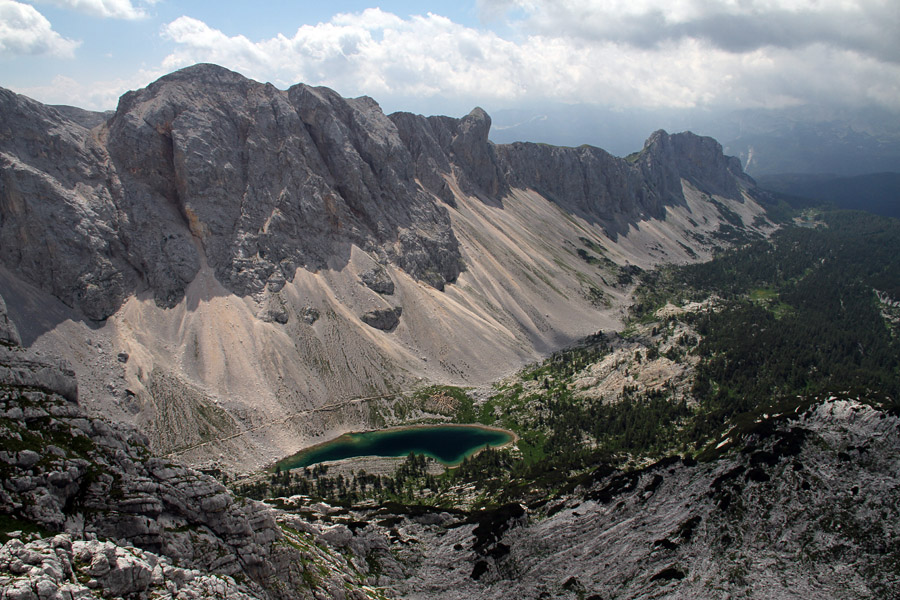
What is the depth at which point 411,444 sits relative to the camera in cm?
10012

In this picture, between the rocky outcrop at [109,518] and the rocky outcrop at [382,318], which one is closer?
the rocky outcrop at [109,518]

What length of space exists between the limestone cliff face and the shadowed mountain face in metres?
0.39

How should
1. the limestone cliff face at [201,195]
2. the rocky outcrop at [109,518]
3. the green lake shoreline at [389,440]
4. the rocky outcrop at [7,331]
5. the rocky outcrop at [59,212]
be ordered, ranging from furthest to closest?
the limestone cliff face at [201,195]
the rocky outcrop at [59,212]
the green lake shoreline at [389,440]
the rocky outcrop at [7,331]
the rocky outcrop at [109,518]

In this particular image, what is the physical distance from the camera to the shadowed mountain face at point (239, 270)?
99250 mm

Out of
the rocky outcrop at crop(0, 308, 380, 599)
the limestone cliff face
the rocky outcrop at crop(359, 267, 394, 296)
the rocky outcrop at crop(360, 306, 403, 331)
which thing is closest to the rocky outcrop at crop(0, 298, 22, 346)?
the rocky outcrop at crop(0, 308, 380, 599)

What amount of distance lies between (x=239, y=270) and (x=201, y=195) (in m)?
20.6

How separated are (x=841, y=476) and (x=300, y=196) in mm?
125255

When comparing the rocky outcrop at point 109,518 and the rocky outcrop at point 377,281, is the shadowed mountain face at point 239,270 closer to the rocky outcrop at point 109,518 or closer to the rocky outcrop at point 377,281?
the rocky outcrop at point 377,281

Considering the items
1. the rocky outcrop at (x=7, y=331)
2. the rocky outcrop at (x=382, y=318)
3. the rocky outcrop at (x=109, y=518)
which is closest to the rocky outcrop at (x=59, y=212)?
the rocky outcrop at (x=382, y=318)

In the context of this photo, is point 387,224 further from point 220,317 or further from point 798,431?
point 798,431

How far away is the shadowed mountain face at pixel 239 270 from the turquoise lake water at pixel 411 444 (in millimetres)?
3814

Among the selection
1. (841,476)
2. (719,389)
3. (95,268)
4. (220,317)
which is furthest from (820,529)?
(95,268)

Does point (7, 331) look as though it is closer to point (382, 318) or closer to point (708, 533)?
point (708, 533)

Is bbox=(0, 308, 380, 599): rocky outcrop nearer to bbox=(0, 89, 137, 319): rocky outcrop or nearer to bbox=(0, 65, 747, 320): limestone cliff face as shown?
bbox=(0, 89, 137, 319): rocky outcrop
